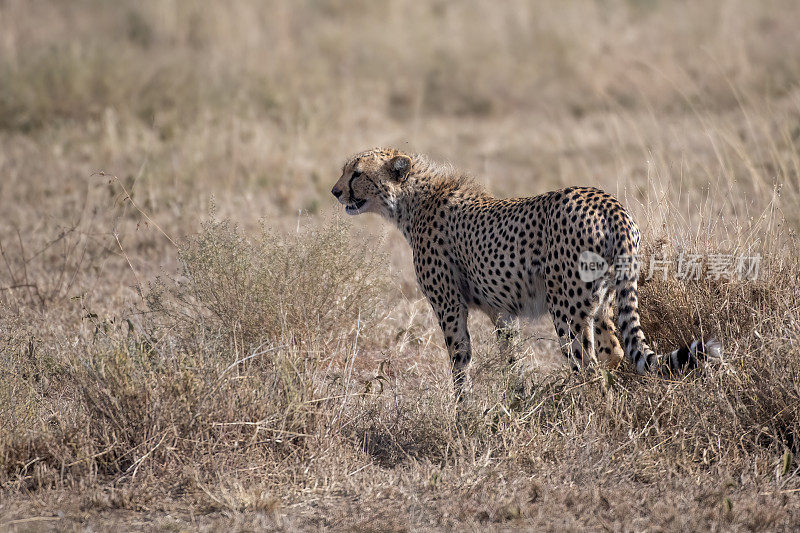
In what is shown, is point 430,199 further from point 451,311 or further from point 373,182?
point 451,311

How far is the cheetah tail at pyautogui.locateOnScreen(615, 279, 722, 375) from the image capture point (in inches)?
132

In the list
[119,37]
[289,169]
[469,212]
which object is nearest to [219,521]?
[469,212]

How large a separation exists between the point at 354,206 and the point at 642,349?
1.74 m

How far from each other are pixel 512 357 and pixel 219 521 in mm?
1387

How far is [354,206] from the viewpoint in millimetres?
4629

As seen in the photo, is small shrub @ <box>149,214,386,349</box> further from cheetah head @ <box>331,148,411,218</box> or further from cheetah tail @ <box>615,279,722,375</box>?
cheetah tail @ <box>615,279,722,375</box>

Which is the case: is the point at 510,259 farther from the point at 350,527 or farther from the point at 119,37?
the point at 119,37

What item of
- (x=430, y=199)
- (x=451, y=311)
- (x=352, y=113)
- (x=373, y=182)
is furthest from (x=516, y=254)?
(x=352, y=113)

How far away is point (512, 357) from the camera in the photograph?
380cm

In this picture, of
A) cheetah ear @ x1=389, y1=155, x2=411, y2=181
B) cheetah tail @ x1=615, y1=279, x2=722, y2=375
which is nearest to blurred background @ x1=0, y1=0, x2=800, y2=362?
cheetah ear @ x1=389, y1=155, x2=411, y2=181

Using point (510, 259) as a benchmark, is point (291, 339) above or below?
below

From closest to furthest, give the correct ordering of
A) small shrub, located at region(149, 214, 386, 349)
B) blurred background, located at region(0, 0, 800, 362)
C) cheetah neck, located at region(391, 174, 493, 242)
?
small shrub, located at region(149, 214, 386, 349), cheetah neck, located at region(391, 174, 493, 242), blurred background, located at region(0, 0, 800, 362)

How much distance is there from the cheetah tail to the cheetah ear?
4.50 ft

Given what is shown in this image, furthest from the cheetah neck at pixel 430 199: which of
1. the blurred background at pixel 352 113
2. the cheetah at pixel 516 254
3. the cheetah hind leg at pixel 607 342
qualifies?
the cheetah hind leg at pixel 607 342
